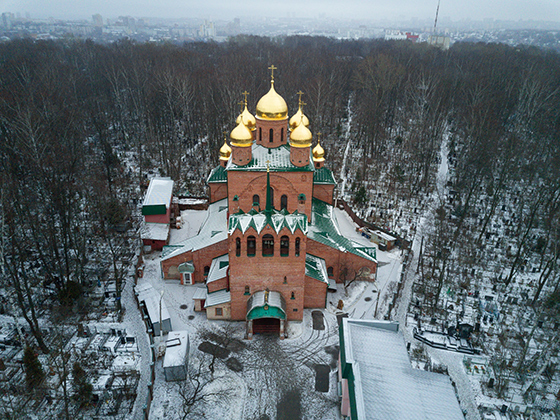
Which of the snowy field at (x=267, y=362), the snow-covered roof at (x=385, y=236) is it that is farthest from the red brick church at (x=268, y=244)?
the snow-covered roof at (x=385, y=236)

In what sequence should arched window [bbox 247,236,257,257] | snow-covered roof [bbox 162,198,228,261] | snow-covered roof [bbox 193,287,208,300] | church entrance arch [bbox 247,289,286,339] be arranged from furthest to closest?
1. snow-covered roof [bbox 162,198,228,261]
2. snow-covered roof [bbox 193,287,208,300]
3. church entrance arch [bbox 247,289,286,339]
4. arched window [bbox 247,236,257,257]

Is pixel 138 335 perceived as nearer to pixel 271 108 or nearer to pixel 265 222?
pixel 265 222

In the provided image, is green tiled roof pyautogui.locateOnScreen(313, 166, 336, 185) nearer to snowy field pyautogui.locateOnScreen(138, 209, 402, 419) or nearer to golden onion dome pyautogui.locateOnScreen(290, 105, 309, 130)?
golden onion dome pyautogui.locateOnScreen(290, 105, 309, 130)

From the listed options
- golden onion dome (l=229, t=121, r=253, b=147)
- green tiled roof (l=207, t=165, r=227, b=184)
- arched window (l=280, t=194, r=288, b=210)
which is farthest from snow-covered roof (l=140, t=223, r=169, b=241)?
golden onion dome (l=229, t=121, r=253, b=147)

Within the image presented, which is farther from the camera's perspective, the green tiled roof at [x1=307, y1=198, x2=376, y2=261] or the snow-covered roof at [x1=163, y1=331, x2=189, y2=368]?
the green tiled roof at [x1=307, y1=198, x2=376, y2=261]

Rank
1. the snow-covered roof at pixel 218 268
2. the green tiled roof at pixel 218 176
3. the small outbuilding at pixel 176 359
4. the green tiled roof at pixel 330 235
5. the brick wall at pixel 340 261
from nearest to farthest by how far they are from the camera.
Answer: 1. the small outbuilding at pixel 176 359
2. the snow-covered roof at pixel 218 268
3. the brick wall at pixel 340 261
4. the green tiled roof at pixel 330 235
5. the green tiled roof at pixel 218 176

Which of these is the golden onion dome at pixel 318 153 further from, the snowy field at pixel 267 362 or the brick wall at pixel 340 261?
the snowy field at pixel 267 362
